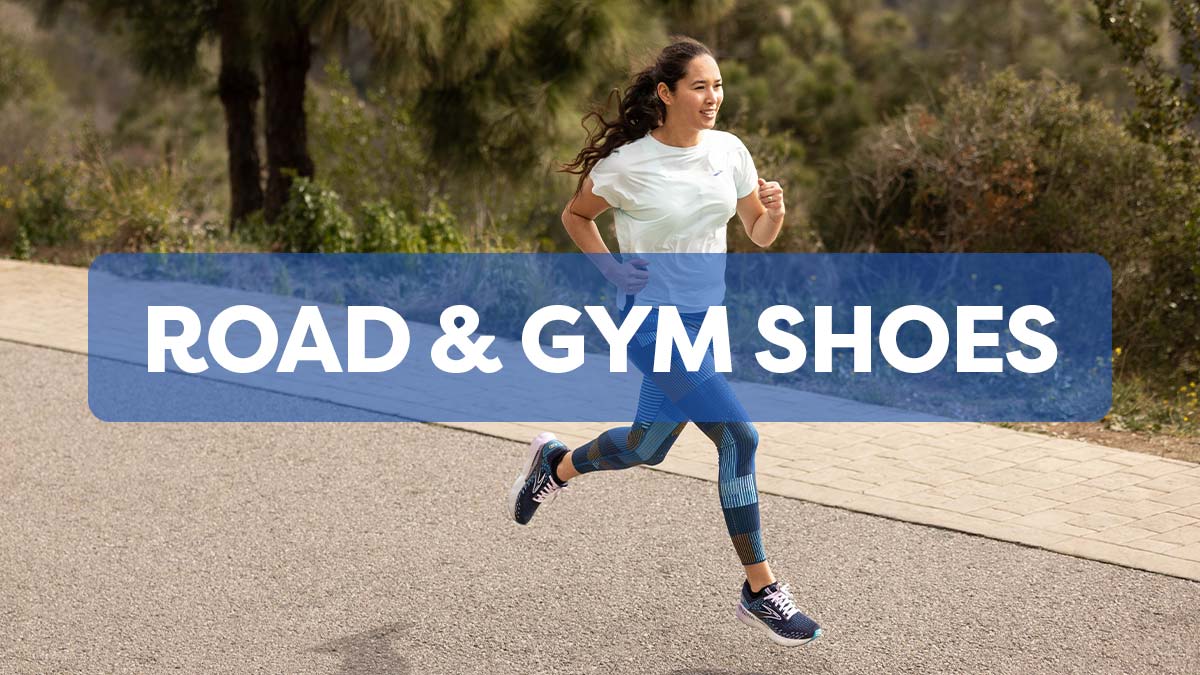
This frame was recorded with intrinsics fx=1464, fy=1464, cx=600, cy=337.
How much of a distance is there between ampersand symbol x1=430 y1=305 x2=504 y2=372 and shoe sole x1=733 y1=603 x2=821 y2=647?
3.97 metres

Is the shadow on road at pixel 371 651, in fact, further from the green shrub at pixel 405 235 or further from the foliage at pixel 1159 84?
the foliage at pixel 1159 84

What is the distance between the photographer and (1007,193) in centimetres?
1062

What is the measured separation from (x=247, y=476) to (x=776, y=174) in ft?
22.7

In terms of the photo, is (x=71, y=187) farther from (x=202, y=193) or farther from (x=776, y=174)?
(x=776, y=174)

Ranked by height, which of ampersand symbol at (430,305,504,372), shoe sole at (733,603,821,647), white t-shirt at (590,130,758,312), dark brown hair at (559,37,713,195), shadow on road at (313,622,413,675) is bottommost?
shadow on road at (313,622,413,675)

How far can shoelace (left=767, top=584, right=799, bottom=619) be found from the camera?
4.29 m

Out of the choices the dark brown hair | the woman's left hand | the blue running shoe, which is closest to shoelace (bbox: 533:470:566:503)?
the blue running shoe

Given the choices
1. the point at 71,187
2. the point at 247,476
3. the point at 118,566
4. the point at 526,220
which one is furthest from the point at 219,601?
the point at 526,220

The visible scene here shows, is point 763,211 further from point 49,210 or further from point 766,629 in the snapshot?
point 49,210

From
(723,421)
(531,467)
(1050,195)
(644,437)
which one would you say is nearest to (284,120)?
(1050,195)

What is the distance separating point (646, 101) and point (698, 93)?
0.21 m

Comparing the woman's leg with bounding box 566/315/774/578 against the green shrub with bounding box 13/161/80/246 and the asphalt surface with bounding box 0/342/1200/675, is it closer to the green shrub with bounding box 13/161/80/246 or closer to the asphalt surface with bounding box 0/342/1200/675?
the asphalt surface with bounding box 0/342/1200/675

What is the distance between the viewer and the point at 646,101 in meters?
4.44

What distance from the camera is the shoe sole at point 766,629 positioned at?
4285mm
